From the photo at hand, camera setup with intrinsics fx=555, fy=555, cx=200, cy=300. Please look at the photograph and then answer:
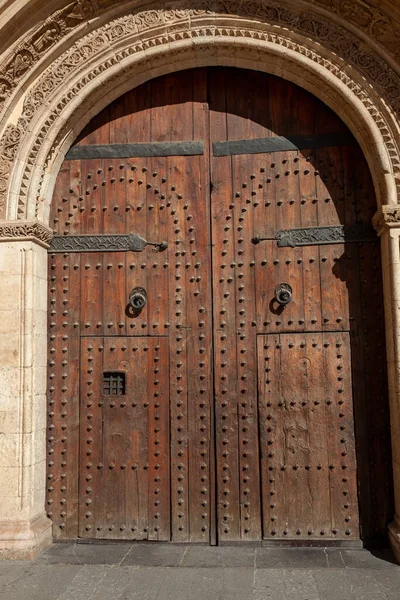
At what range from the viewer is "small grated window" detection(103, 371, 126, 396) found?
443 centimetres

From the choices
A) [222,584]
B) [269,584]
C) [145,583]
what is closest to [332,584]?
[269,584]

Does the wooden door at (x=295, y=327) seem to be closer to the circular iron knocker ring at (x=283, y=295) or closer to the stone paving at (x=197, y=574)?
the circular iron knocker ring at (x=283, y=295)

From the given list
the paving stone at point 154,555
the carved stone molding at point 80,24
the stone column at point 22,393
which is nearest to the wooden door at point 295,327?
the paving stone at point 154,555

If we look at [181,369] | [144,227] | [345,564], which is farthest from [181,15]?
[345,564]

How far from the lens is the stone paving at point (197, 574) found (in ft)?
11.1

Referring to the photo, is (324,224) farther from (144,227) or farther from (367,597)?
(367,597)

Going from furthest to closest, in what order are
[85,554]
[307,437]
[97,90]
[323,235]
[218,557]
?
[97,90]
[323,235]
[307,437]
[85,554]
[218,557]

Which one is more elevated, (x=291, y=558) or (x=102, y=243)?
(x=102, y=243)

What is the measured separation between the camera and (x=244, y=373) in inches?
172

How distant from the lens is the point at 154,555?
4.04 m

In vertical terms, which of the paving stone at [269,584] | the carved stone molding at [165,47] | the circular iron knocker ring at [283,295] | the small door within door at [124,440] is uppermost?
the carved stone molding at [165,47]

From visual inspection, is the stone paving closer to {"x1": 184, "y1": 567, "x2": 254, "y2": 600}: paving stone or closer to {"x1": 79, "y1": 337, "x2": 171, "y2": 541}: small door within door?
{"x1": 184, "y1": 567, "x2": 254, "y2": 600}: paving stone

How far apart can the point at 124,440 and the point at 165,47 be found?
10.3 ft

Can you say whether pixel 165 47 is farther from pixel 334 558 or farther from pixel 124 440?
pixel 334 558
